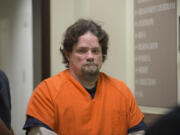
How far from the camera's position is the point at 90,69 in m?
1.24

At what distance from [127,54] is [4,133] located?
1119 mm

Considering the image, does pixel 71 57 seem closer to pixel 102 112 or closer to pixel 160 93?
pixel 102 112

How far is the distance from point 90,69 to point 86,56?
0.06m

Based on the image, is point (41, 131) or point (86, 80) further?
point (86, 80)

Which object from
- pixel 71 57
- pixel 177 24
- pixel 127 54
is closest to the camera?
pixel 71 57

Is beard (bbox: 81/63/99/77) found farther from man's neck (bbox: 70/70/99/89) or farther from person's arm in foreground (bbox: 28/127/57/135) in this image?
person's arm in foreground (bbox: 28/127/57/135)

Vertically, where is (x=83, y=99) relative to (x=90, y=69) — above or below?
below

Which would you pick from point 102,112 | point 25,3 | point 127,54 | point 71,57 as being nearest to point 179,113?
point 102,112

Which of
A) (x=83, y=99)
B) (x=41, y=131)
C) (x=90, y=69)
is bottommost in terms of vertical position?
Answer: (x=41, y=131)

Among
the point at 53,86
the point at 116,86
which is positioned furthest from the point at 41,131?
the point at 116,86

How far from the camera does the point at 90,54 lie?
1257 mm

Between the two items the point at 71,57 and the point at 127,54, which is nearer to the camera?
the point at 71,57

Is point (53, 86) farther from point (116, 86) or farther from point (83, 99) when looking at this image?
point (116, 86)

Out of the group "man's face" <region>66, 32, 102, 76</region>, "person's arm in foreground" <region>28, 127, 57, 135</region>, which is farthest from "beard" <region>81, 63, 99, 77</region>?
"person's arm in foreground" <region>28, 127, 57, 135</region>
